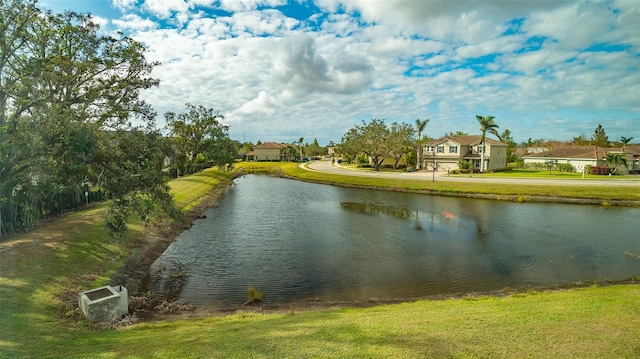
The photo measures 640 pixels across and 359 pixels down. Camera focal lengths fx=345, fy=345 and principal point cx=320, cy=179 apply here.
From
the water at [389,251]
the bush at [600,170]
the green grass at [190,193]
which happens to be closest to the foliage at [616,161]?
the bush at [600,170]

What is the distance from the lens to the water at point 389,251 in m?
16.2

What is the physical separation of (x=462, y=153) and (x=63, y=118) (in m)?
69.7

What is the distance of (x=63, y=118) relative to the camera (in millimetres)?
13750

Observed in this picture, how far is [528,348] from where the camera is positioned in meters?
7.54

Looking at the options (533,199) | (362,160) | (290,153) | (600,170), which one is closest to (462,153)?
(600,170)

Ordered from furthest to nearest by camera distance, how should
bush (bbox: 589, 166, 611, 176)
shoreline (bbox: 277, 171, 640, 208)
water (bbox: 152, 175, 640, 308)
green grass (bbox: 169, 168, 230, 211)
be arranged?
bush (bbox: 589, 166, 611, 176)
shoreline (bbox: 277, 171, 640, 208)
green grass (bbox: 169, 168, 230, 211)
water (bbox: 152, 175, 640, 308)

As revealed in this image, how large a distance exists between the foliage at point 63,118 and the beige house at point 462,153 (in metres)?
59.3

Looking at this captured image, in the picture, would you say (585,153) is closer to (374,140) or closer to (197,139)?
(374,140)

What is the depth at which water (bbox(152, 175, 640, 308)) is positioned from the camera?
640 inches

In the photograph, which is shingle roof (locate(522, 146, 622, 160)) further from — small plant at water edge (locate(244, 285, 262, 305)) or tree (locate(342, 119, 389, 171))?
small plant at water edge (locate(244, 285, 262, 305))

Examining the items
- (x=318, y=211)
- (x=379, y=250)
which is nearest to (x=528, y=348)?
(x=379, y=250)

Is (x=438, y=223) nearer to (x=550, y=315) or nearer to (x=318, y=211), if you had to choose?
(x=318, y=211)

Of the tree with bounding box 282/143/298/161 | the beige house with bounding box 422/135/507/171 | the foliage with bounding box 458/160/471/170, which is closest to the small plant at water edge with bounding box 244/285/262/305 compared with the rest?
the beige house with bounding box 422/135/507/171

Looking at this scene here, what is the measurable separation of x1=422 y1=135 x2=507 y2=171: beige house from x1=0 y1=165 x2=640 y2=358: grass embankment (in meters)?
58.4
